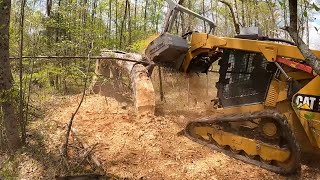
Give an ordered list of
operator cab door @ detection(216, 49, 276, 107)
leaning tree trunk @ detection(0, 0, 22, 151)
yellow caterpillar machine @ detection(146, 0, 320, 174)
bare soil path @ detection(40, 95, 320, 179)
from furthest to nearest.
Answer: leaning tree trunk @ detection(0, 0, 22, 151) → operator cab door @ detection(216, 49, 276, 107) → bare soil path @ detection(40, 95, 320, 179) → yellow caterpillar machine @ detection(146, 0, 320, 174)

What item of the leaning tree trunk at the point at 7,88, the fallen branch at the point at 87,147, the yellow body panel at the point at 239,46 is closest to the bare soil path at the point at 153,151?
the fallen branch at the point at 87,147

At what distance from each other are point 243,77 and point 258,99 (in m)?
0.47

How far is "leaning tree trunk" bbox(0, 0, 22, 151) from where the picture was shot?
20.2 feet

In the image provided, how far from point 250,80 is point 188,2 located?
1954 cm

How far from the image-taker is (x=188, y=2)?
24.8 meters

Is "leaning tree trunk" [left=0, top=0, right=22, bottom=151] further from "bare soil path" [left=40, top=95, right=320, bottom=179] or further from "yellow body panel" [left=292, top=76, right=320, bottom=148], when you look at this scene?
"yellow body panel" [left=292, top=76, right=320, bottom=148]

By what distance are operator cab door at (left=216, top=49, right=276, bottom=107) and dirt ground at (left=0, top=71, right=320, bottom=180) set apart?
1.02 meters

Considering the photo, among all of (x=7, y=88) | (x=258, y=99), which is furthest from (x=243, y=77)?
(x=7, y=88)

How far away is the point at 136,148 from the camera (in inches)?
242

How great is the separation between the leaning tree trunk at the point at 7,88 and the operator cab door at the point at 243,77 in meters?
3.62

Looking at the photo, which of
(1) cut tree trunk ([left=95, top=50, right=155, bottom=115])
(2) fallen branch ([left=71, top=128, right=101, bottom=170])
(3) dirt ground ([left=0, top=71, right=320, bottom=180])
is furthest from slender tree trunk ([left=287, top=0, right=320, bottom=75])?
(1) cut tree trunk ([left=95, top=50, right=155, bottom=115])

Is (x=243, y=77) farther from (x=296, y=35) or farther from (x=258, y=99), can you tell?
(x=296, y=35)

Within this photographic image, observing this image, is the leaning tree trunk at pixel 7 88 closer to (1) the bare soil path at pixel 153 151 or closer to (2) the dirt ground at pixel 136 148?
(2) the dirt ground at pixel 136 148

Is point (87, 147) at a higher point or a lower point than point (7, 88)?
lower
